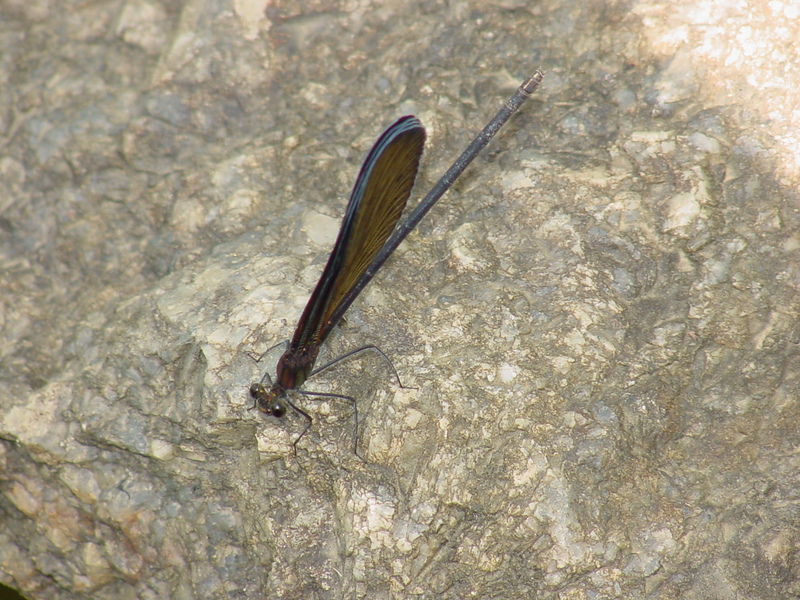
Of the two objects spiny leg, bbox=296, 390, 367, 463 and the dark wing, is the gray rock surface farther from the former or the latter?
the dark wing

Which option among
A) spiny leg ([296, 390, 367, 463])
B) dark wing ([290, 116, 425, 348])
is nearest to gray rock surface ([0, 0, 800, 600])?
spiny leg ([296, 390, 367, 463])

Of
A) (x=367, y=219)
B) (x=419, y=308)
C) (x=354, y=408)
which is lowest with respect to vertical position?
(x=354, y=408)

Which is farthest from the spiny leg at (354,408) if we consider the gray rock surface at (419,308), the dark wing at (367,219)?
the dark wing at (367,219)

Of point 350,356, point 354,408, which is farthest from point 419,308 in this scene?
point 354,408

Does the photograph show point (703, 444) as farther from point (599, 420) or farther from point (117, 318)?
point (117, 318)

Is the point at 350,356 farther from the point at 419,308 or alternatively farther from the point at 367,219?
the point at 367,219

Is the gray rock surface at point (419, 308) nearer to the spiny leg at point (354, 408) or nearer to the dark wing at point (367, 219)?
the spiny leg at point (354, 408)
